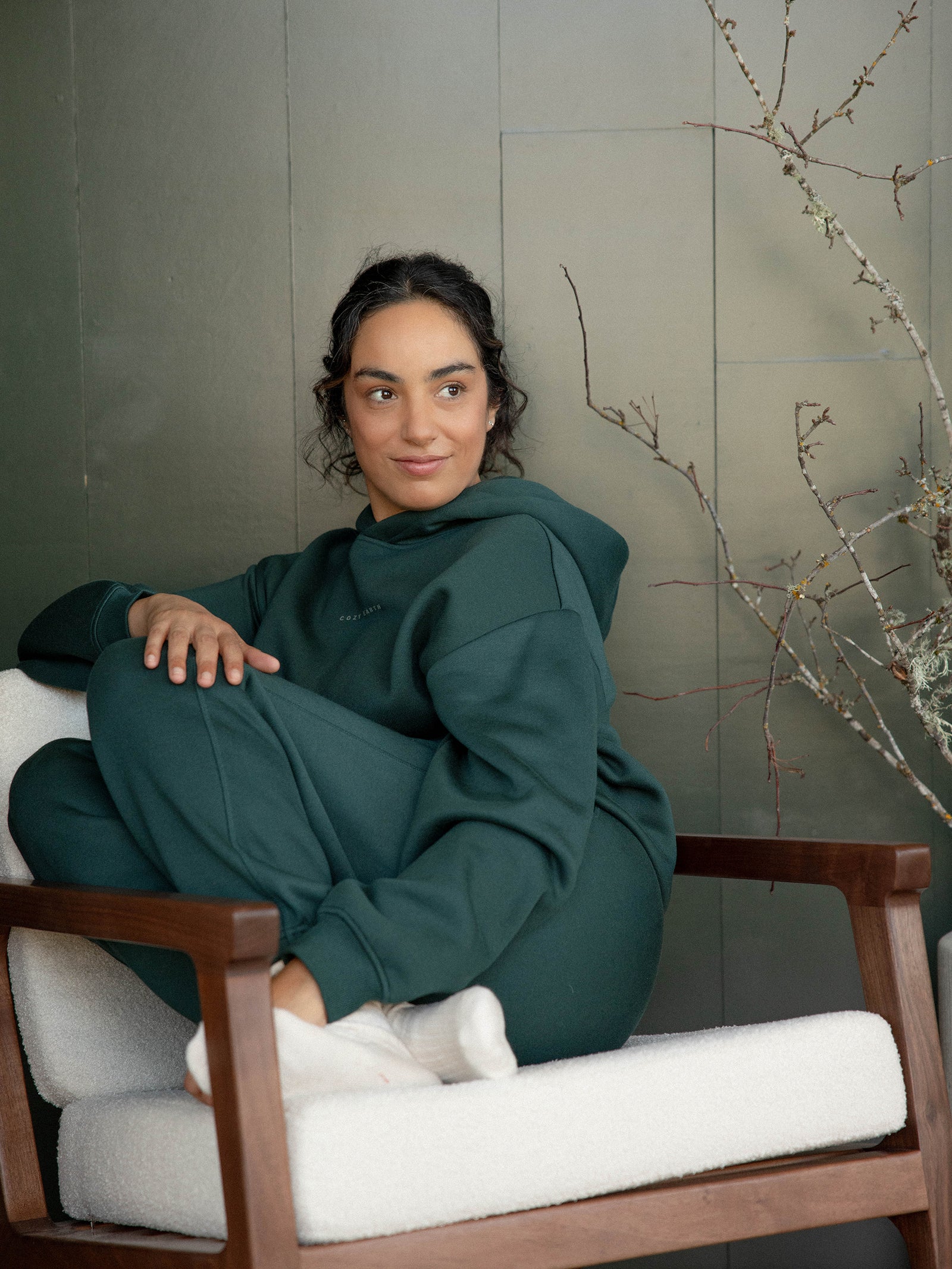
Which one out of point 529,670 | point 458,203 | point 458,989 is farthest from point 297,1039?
point 458,203

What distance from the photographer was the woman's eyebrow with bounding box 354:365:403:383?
5.48 ft

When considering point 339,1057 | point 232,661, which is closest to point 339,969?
point 339,1057

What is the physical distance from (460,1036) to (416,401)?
2.92 feet

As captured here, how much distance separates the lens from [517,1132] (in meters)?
1.06

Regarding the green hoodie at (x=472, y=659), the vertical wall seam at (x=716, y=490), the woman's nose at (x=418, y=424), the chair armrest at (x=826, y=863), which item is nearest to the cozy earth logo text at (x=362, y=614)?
the green hoodie at (x=472, y=659)

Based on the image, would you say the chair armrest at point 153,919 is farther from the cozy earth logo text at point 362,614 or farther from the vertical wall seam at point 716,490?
the vertical wall seam at point 716,490

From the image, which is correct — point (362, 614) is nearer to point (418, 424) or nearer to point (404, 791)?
point (418, 424)

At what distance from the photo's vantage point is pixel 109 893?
3.66 feet

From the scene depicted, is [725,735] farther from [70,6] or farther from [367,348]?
[70,6]

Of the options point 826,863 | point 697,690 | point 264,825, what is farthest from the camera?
point 697,690

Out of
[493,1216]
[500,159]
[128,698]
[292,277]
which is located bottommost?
[493,1216]

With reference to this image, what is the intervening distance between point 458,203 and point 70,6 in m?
0.75

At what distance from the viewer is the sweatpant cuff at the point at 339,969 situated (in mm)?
1037

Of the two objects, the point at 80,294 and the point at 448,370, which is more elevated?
the point at 80,294
